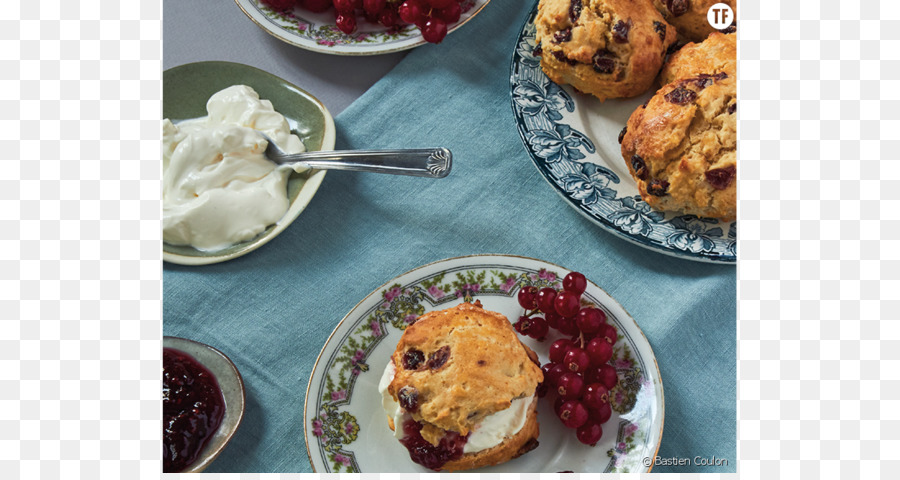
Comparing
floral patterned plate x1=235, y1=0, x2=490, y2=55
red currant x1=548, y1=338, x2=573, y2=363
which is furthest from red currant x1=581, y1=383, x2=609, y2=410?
floral patterned plate x1=235, y1=0, x2=490, y2=55

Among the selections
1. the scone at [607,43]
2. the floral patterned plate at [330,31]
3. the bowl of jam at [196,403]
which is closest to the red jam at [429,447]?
the bowl of jam at [196,403]

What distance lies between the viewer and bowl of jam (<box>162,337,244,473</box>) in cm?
157

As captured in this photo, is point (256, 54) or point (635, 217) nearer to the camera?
point (635, 217)

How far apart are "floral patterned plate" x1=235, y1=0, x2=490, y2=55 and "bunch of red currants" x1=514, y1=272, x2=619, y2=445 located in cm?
95

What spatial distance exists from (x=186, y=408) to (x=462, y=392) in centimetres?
67

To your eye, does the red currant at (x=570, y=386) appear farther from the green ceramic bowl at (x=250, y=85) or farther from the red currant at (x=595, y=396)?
the green ceramic bowl at (x=250, y=85)

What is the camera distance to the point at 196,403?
163 cm

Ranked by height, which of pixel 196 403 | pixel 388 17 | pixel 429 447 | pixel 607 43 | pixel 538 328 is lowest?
pixel 196 403

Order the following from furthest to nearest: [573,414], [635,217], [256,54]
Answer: [256,54] → [635,217] → [573,414]

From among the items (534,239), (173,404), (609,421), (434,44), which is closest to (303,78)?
(434,44)

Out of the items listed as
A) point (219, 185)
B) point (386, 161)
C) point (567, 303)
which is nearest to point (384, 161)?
point (386, 161)

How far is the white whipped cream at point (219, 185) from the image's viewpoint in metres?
1.89

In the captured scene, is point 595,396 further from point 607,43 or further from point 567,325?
point 607,43

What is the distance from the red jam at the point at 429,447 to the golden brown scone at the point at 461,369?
0.03 m
